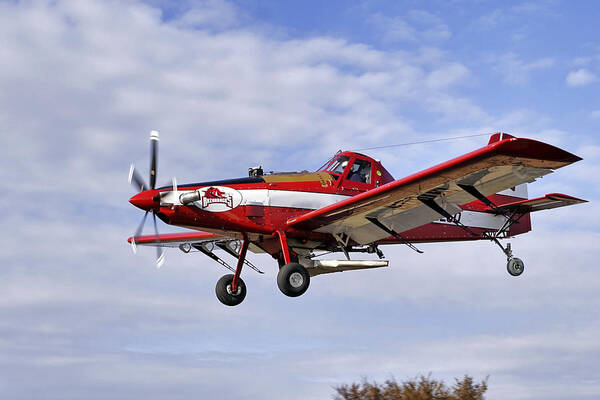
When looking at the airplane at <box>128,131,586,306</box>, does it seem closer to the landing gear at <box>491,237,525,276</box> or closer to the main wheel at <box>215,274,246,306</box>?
the main wheel at <box>215,274,246,306</box>

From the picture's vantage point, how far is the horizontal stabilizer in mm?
17781

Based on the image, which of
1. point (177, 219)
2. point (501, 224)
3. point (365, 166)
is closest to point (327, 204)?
point (365, 166)

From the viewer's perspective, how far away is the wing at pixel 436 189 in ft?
40.9

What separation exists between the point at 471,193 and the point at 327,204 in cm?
359

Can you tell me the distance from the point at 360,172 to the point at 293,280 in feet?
11.8

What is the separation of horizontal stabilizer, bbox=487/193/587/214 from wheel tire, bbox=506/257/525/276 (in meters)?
1.39

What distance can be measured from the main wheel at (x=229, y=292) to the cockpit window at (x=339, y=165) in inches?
140

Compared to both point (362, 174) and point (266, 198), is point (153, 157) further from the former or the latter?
point (362, 174)

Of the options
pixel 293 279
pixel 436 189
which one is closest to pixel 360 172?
pixel 436 189

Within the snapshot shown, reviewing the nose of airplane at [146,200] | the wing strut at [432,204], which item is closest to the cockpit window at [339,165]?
the wing strut at [432,204]

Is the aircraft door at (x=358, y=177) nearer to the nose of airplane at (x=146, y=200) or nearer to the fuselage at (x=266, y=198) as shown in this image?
the fuselage at (x=266, y=198)

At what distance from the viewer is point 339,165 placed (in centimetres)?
1717

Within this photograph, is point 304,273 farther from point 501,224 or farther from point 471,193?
point 501,224

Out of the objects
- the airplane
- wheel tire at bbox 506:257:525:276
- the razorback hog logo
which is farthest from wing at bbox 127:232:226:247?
wheel tire at bbox 506:257:525:276
